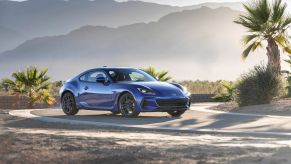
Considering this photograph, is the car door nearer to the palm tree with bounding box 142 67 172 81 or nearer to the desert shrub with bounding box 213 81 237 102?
the desert shrub with bounding box 213 81 237 102

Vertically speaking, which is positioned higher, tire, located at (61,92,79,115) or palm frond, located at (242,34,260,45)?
palm frond, located at (242,34,260,45)

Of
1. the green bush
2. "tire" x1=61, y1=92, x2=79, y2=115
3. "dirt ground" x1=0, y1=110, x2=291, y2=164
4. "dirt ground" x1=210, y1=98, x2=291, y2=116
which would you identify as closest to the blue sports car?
"tire" x1=61, y1=92, x2=79, y2=115

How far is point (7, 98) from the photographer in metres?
34.1

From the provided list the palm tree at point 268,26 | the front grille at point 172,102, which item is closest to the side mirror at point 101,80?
the front grille at point 172,102

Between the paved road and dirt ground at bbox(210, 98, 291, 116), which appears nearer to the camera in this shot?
the paved road

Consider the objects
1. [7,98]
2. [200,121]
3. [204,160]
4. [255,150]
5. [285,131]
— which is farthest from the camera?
[7,98]

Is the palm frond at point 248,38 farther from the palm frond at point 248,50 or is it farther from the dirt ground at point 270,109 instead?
the dirt ground at point 270,109

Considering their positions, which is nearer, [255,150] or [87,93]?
[255,150]

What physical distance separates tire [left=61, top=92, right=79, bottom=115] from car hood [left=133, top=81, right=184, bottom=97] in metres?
2.69

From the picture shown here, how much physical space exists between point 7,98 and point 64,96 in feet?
42.3

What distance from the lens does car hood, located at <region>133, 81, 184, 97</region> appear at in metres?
19.3

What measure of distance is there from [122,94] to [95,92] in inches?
47.9

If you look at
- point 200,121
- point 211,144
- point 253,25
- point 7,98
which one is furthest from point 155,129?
point 7,98

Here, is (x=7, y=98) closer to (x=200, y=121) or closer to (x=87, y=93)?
(x=87, y=93)
